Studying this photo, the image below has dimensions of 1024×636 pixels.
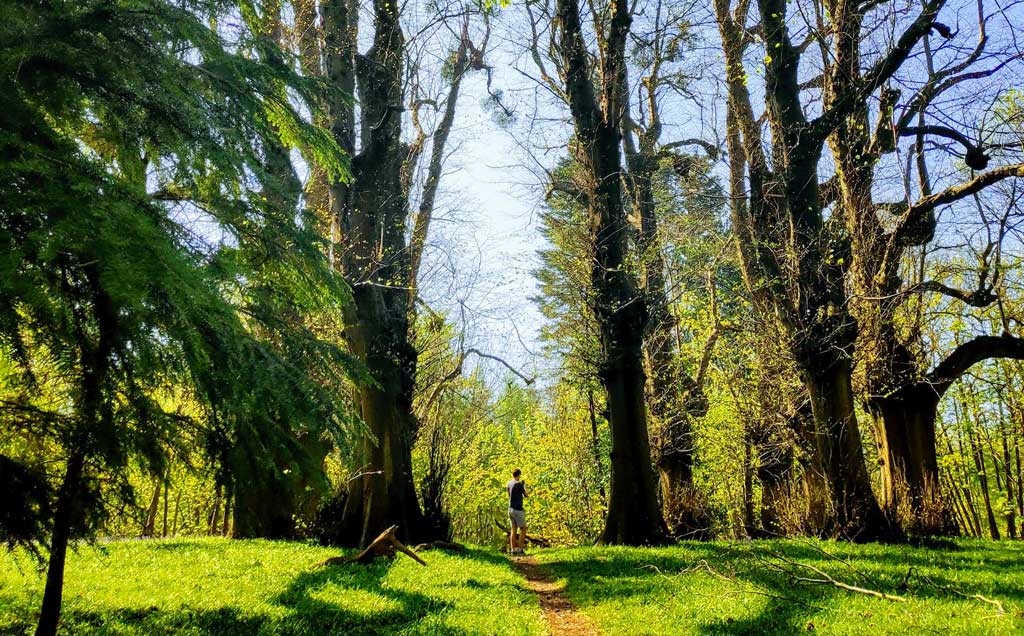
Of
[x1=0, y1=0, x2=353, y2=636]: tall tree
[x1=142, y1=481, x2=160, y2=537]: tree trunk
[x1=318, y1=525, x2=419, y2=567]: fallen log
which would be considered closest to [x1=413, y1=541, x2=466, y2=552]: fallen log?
[x1=318, y1=525, x2=419, y2=567]: fallen log

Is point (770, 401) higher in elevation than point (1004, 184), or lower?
lower

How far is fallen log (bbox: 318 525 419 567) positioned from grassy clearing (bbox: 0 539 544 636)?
0.20 metres

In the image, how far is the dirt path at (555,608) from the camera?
7008mm

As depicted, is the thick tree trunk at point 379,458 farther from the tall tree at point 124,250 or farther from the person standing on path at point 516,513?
the tall tree at point 124,250

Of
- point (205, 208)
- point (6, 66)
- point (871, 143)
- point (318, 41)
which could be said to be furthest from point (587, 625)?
point (318, 41)

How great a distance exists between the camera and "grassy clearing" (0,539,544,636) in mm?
6051

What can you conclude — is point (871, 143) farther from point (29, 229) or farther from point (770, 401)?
point (29, 229)

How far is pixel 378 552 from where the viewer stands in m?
10.8

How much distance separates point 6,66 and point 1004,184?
12686 millimetres

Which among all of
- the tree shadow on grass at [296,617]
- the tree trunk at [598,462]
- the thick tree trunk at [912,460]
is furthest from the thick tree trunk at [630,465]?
the tree trunk at [598,462]

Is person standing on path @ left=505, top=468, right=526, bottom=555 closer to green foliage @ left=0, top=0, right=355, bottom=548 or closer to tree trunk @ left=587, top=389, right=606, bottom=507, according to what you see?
tree trunk @ left=587, top=389, right=606, bottom=507

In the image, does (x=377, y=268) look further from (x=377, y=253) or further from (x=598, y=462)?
(x=598, y=462)

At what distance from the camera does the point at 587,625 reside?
7.19 m

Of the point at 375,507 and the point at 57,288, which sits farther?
the point at 375,507
